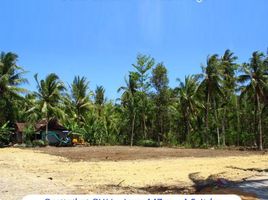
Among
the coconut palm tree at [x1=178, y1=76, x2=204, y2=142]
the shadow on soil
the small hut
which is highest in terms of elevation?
the coconut palm tree at [x1=178, y1=76, x2=204, y2=142]

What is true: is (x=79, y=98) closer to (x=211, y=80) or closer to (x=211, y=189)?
(x=211, y=80)

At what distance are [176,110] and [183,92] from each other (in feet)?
→ 10.5

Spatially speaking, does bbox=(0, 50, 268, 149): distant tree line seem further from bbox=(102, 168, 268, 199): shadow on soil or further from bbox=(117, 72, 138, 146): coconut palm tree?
bbox=(102, 168, 268, 199): shadow on soil

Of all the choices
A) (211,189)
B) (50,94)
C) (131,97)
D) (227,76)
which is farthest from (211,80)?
(211,189)

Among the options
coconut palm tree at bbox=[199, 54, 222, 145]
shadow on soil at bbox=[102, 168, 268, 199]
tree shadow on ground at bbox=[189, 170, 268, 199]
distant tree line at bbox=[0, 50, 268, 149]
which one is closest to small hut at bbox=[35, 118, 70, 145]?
distant tree line at bbox=[0, 50, 268, 149]

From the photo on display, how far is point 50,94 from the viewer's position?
4809cm

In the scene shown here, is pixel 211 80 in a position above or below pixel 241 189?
above

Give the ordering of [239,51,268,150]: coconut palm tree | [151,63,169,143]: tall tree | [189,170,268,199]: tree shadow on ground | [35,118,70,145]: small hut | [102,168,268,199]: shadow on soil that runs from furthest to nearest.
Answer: [35,118,70,145]: small hut < [151,63,169,143]: tall tree < [239,51,268,150]: coconut palm tree < [102,168,268,199]: shadow on soil < [189,170,268,199]: tree shadow on ground

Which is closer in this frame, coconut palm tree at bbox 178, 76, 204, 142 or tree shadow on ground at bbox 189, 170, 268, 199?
tree shadow on ground at bbox 189, 170, 268, 199

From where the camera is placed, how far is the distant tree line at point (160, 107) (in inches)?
1818

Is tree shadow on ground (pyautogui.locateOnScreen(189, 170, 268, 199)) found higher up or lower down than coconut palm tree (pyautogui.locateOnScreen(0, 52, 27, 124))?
lower down

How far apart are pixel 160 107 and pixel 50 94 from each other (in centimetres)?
1309

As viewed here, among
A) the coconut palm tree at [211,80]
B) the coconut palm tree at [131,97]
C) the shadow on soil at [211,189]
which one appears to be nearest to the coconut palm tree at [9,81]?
the coconut palm tree at [131,97]

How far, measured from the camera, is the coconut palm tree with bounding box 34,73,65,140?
47.3 m
